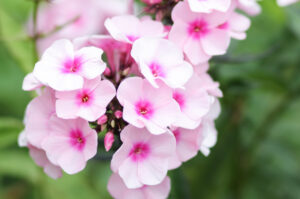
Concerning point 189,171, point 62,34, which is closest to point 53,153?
point 189,171

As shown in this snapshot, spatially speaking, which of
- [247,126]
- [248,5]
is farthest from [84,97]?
[247,126]

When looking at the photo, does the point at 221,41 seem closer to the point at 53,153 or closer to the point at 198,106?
the point at 198,106

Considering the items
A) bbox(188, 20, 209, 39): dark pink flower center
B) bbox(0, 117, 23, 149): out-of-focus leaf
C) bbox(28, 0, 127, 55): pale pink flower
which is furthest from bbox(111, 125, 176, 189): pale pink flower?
bbox(28, 0, 127, 55): pale pink flower

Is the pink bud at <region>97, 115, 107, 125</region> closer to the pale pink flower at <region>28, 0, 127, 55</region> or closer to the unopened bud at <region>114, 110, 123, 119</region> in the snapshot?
the unopened bud at <region>114, 110, 123, 119</region>

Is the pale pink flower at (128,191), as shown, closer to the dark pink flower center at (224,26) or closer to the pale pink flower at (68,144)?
the pale pink flower at (68,144)

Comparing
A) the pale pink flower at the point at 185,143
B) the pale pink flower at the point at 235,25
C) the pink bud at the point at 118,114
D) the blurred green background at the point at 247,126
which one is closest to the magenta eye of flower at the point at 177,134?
the pale pink flower at the point at 185,143

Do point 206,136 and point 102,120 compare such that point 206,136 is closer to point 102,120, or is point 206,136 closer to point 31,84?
point 102,120
